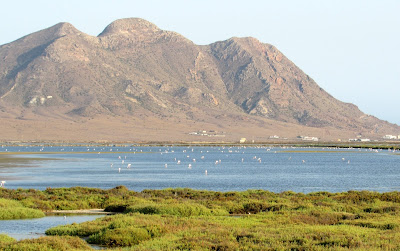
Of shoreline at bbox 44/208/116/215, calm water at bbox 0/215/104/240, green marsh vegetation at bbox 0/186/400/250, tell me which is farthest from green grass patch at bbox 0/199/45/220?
green marsh vegetation at bbox 0/186/400/250

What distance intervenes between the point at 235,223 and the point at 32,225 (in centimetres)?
872

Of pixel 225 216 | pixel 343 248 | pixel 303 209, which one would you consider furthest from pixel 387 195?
pixel 343 248

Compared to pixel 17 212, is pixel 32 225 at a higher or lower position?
lower

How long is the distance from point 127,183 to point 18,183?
9752 millimetres

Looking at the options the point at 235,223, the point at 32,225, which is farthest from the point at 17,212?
the point at 235,223

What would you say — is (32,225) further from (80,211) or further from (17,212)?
(80,211)

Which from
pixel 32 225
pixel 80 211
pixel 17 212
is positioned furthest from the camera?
pixel 80 211

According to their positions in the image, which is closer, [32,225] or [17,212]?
[32,225]

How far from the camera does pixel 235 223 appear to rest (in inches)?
1111

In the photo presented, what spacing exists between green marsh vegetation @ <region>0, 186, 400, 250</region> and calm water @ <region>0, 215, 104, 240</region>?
1.10 m

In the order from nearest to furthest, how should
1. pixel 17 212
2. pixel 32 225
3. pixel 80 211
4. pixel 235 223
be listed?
pixel 235 223
pixel 32 225
pixel 17 212
pixel 80 211

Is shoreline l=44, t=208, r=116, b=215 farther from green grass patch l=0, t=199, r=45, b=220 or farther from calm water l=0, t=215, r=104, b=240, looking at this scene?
green grass patch l=0, t=199, r=45, b=220

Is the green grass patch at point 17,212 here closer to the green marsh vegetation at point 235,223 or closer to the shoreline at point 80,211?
the shoreline at point 80,211

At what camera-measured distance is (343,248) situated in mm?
21031
